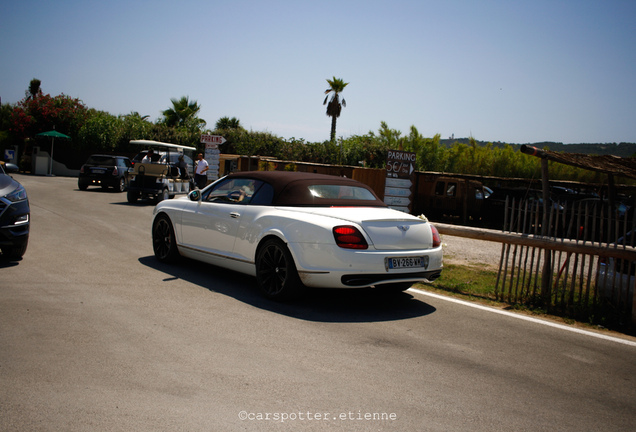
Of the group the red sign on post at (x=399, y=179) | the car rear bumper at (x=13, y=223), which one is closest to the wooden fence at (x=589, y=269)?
the red sign on post at (x=399, y=179)

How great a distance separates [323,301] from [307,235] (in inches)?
39.0

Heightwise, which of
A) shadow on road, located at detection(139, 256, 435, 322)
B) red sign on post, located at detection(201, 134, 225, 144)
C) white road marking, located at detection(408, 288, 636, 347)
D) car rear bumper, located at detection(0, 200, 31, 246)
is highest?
red sign on post, located at detection(201, 134, 225, 144)

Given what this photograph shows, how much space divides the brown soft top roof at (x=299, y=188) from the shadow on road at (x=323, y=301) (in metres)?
1.11

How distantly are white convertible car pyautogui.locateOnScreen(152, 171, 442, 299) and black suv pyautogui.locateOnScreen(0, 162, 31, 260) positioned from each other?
2347mm

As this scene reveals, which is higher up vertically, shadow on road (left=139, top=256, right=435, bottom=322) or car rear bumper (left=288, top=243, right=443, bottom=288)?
car rear bumper (left=288, top=243, right=443, bottom=288)

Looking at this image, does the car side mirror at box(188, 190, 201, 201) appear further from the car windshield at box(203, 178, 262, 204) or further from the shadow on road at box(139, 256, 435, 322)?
the shadow on road at box(139, 256, 435, 322)

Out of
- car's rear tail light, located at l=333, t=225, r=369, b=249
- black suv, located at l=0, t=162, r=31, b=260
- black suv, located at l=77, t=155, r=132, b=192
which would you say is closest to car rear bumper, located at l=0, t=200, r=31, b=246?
black suv, located at l=0, t=162, r=31, b=260

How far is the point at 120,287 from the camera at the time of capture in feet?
21.8

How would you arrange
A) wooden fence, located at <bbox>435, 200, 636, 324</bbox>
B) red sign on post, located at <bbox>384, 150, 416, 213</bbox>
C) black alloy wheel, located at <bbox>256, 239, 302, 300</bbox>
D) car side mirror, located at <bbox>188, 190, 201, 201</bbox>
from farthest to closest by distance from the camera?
red sign on post, located at <bbox>384, 150, 416, 213</bbox> → car side mirror, located at <bbox>188, 190, 201, 201</bbox> → wooden fence, located at <bbox>435, 200, 636, 324</bbox> → black alloy wheel, located at <bbox>256, 239, 302, 300</bbox>

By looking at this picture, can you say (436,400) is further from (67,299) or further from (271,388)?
(67,299)

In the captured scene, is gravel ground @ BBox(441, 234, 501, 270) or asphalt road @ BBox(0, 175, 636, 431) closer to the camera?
asphalt road @ BBox(0, 175, 636, 431)

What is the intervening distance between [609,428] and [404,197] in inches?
323

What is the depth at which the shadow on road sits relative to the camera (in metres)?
5.89

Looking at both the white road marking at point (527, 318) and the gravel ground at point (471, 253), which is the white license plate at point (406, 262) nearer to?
the white road marking at point (527, 318)
